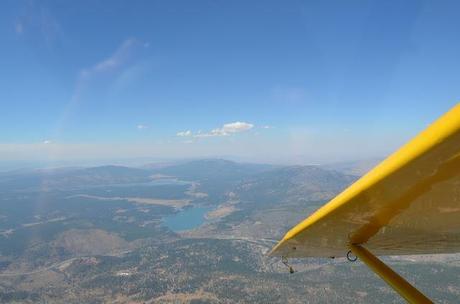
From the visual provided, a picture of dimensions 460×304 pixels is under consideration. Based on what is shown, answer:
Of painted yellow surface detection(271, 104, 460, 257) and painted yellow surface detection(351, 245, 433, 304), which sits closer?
painted yellow surface detection(271, 104, 460, 257)

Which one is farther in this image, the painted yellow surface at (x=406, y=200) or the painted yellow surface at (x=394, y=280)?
the painted yellow surface at (x=394, y=280)

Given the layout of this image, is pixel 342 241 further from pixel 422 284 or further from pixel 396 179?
pixel 422 284

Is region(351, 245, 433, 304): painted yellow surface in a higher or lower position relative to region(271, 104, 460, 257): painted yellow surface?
lower

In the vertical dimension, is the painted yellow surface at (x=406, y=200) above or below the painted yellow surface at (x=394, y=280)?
above

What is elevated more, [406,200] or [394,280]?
[406,200]
